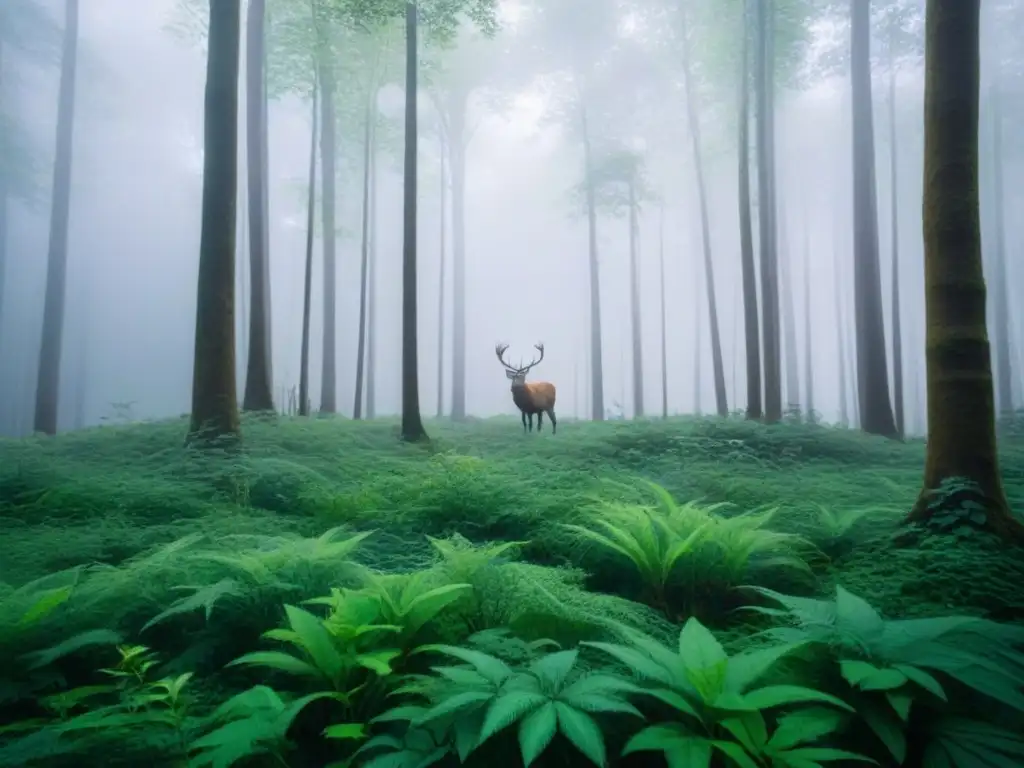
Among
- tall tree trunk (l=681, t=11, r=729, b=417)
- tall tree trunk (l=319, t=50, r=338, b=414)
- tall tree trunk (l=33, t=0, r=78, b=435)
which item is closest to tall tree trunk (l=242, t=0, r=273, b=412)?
tall tree trunk (l=319, t=50, r=338, b=414)

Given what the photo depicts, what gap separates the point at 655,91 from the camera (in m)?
21.3

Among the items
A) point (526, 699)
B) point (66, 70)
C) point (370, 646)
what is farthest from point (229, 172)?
point (66, 70)

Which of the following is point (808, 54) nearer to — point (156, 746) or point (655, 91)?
point (655, 91)

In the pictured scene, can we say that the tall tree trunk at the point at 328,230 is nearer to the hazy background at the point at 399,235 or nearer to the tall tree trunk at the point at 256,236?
the tall tree trunk at the point at 256,236

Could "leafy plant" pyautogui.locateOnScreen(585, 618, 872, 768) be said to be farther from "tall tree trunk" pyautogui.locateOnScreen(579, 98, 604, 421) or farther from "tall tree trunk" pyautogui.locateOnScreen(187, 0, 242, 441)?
"tall tree trunk" pyautogui.locateOnScreen(579, 98, 604, 421)

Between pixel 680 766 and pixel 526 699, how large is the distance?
1.84ft

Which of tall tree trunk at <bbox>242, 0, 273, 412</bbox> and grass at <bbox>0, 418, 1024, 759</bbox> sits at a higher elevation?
tall tree trunk at <bbox>242, 0, 273, 412</bbox>

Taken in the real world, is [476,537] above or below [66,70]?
below

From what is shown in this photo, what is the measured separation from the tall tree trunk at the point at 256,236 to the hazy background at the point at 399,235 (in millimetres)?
6104

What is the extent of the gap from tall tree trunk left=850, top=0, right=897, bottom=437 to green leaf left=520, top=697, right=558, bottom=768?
40.4 feet

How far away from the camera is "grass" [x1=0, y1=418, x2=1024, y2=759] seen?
3.09 meters

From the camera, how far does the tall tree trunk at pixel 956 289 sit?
4109mm

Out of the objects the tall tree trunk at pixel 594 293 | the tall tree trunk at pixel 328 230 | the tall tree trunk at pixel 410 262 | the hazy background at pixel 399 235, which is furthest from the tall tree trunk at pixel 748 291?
the tall tree trunk at pixel 328 230

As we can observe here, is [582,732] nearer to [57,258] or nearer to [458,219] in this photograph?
[57,258]
